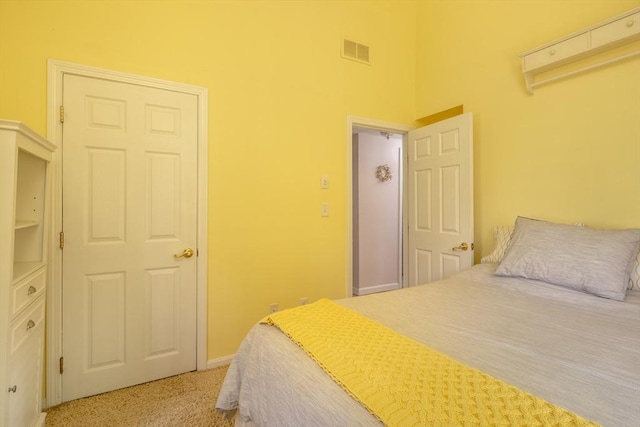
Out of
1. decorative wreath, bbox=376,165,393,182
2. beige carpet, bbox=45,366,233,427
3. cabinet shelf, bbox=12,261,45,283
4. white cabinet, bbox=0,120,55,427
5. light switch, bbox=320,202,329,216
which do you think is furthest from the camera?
decorative wreath, bbox=376,165,393,182

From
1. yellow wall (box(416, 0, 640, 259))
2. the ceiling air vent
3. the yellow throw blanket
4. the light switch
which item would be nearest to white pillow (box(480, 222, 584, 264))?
yellow wall (box(416, 0, 640, 259))

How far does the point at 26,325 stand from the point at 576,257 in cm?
263

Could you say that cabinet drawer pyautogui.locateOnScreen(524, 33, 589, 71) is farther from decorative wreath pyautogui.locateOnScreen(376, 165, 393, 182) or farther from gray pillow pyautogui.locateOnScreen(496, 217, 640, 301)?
decorative wreath pyautogui.locateOnScreen(376, 165, 393, 182)

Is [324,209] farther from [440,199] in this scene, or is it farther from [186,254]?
[186,254]

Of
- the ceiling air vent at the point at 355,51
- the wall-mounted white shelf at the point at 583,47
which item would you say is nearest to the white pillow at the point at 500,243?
the wall-mounted white shelf at the point at 583,47

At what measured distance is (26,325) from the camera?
1.31 meters

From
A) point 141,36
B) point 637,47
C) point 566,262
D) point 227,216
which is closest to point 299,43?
point 141,36

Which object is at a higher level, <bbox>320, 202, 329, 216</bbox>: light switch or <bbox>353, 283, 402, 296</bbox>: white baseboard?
<bbox>320, 202, 329, 216</bbox>: light switch

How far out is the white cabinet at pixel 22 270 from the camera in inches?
43.9

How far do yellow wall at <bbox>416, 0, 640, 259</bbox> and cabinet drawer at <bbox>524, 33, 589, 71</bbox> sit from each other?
0.62ft

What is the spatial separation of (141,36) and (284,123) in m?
1.10

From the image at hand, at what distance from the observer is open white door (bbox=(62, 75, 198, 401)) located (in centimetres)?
181

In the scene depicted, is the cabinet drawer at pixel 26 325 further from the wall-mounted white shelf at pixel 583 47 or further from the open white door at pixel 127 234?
the wall-mounted white shelf at pixel 583 47

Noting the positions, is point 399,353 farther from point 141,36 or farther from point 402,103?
point 402,103
